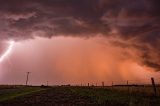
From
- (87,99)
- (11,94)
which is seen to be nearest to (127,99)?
(87,99)

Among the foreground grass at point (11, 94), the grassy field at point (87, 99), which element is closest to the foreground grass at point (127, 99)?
the grassy field at point (87, 99)

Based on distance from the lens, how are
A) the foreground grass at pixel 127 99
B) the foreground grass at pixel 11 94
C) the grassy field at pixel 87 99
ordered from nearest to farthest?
1. the foreground grass at pixel 127 99
2. the grassy field at pixel 87 99
3. the foreground grass at pixel 11 94

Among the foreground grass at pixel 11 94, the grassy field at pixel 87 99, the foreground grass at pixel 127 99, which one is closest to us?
the foreground grass at pixel 127 99

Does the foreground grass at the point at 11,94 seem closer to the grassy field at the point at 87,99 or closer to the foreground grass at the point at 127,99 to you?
the grassy field at the point at 87,99

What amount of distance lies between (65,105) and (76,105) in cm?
109

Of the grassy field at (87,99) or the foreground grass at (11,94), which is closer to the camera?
the grassy field at (87,99)

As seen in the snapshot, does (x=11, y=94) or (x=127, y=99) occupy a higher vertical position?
(x=11, y=94)

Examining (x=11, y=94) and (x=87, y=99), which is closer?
(x=87, y=99)

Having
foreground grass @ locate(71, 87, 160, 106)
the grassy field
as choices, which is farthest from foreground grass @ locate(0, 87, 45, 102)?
foreground grass @ locate(71, 87, 160, 106)

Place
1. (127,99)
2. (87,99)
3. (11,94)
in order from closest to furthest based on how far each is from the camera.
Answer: (127,99) < (87,99) < (11,94)

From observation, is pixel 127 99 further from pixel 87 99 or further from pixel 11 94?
pixel 11 94

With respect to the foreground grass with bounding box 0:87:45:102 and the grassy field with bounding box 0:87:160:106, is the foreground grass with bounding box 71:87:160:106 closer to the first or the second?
the grassy field with bounding box 0:87:160:106

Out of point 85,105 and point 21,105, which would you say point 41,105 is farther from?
point 85,105

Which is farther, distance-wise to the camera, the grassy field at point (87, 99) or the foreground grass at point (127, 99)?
the grassy field at point (87, 99)
